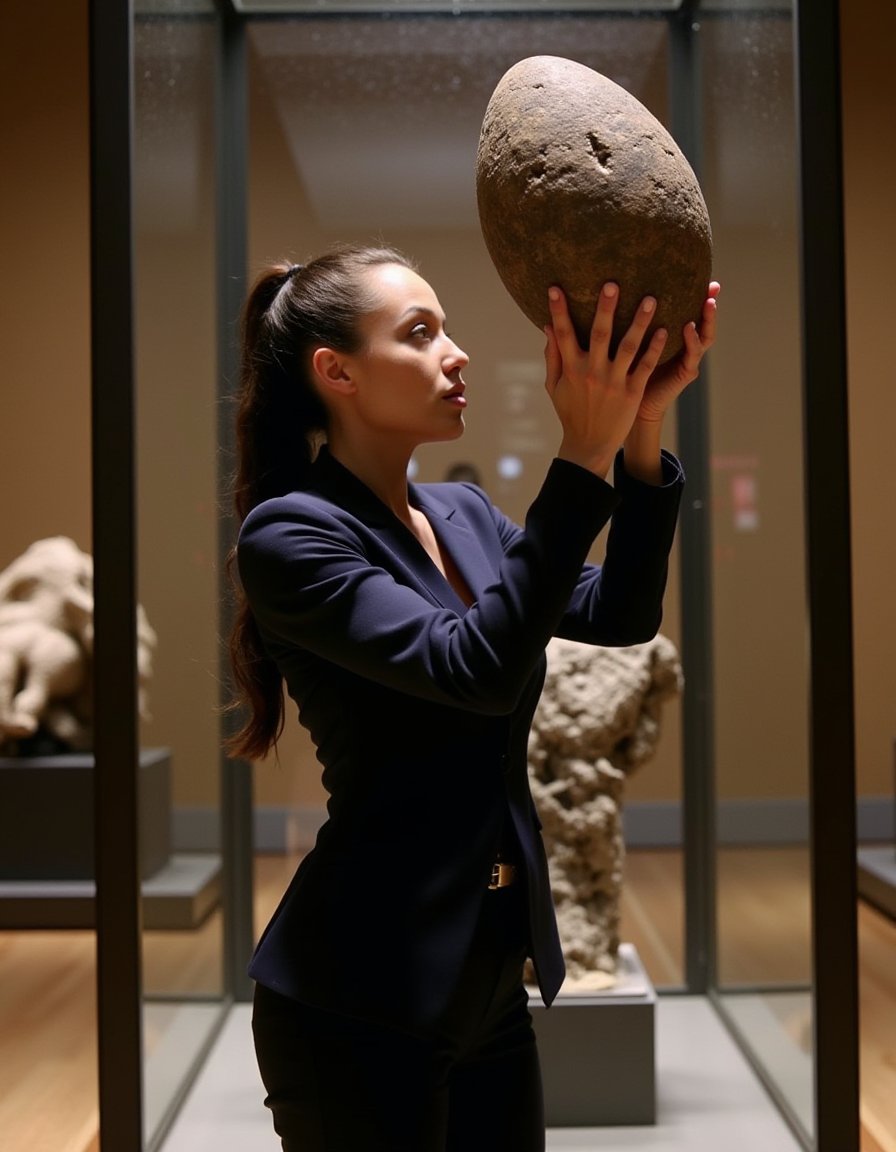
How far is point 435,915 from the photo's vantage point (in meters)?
1.43

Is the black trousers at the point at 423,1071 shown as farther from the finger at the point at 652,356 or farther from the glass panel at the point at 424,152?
the glass panel at the point at 424,152

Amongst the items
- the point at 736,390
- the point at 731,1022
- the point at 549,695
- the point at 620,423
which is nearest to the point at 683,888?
the point at 731,1022

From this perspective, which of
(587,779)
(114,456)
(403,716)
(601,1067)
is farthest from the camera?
(587,779)

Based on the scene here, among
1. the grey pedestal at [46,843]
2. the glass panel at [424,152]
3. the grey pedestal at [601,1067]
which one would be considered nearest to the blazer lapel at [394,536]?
the grey pedestal at [601,1067]

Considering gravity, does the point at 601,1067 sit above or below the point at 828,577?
below

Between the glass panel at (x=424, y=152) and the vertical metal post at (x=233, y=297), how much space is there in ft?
0.13

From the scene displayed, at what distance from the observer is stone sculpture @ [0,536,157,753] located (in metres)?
5.42

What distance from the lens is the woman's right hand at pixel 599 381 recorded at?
4.45ft

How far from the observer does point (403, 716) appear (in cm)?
145

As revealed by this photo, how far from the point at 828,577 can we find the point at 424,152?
169 centimetres

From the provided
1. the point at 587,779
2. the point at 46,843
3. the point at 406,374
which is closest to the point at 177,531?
the point at 587,779

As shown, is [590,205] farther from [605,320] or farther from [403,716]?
[403,716]

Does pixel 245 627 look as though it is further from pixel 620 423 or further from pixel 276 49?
pixel 276 49

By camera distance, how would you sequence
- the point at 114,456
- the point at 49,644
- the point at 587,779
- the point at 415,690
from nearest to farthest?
the point at 415,690, the point at 114,456, the point at 587,779, the point at 49,644
